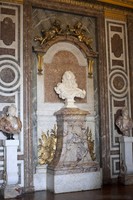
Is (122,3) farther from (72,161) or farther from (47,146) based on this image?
(72,161)

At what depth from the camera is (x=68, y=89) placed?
21.9 feet

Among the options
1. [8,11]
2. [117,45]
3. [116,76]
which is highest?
[8,11]

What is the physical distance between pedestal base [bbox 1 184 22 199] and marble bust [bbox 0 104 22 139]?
923 mm

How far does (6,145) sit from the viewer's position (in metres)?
5.77

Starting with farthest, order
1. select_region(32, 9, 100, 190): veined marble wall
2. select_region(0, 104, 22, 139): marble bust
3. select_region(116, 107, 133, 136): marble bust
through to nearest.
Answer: select_region(116, 107, 133, 136): marble bust
select_region(32, 9, 100, 190): veined marble wall
select_region(0, 104, 22, 139): marble bust

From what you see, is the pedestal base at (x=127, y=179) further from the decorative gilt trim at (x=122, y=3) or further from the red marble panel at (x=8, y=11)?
the red marble panel at (x=8, y=11)

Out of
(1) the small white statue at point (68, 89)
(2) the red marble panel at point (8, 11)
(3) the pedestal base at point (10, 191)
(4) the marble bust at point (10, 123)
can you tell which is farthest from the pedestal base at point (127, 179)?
(2) the red marble panel at point (8, 11)

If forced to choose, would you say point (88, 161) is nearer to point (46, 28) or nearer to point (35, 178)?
point (35, 178)

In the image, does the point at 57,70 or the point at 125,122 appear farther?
the point at 125,122

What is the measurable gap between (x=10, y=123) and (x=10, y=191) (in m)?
1.24

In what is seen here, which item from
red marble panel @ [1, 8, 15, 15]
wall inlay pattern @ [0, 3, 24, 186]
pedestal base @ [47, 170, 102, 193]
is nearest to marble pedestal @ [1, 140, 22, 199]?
wall inlay pattern @ [0, 3, 24, 186]

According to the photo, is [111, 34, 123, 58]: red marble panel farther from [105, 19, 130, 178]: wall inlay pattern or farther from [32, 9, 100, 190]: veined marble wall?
[32, 9, 100, 190]: veined marble wall

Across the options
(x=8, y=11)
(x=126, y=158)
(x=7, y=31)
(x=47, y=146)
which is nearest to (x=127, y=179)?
(x=126, y=158)

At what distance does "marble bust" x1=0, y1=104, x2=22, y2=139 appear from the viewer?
5820 millimetres
